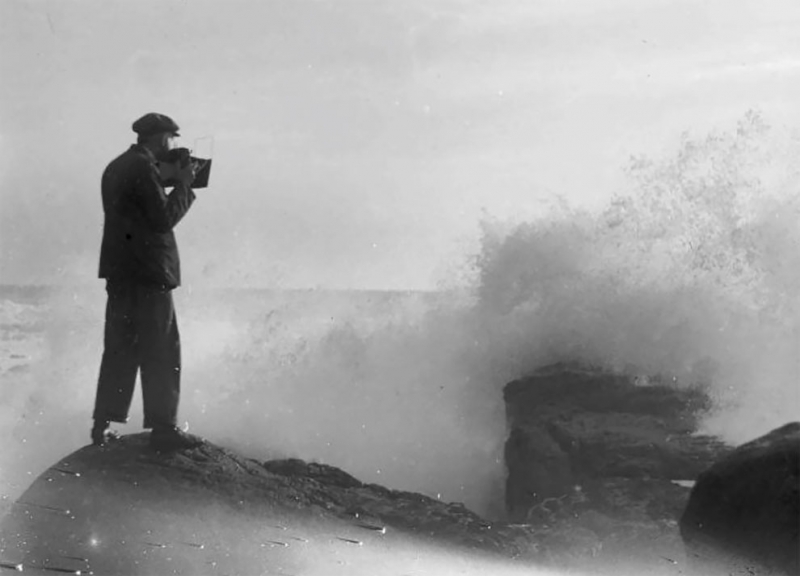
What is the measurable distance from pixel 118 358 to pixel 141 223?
65 centimetres

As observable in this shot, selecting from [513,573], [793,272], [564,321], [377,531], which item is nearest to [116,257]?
[377,531]

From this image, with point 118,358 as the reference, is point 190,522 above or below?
below

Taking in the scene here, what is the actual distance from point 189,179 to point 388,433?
5713 millimetres

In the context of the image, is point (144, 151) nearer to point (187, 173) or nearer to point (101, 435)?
point (187, 173)

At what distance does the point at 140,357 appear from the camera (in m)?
4.37

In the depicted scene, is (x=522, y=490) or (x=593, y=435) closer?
(x=593, y=435)

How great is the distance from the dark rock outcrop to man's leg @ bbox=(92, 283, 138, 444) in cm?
237

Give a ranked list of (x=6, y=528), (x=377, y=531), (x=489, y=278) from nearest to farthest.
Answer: (x=6, y=528) < (x=377, y=531) < (x=489, y=278)

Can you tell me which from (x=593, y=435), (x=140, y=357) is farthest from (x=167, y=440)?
(x=593, y=435)

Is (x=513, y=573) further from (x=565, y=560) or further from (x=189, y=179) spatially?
(x=189, y=179)

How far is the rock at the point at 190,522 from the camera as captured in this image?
12.0 ft

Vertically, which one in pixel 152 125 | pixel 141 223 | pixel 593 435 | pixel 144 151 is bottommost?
pixel 593 435

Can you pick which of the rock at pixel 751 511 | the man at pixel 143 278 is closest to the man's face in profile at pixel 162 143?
the man at pixel 143 278

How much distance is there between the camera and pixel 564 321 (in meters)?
9.53
